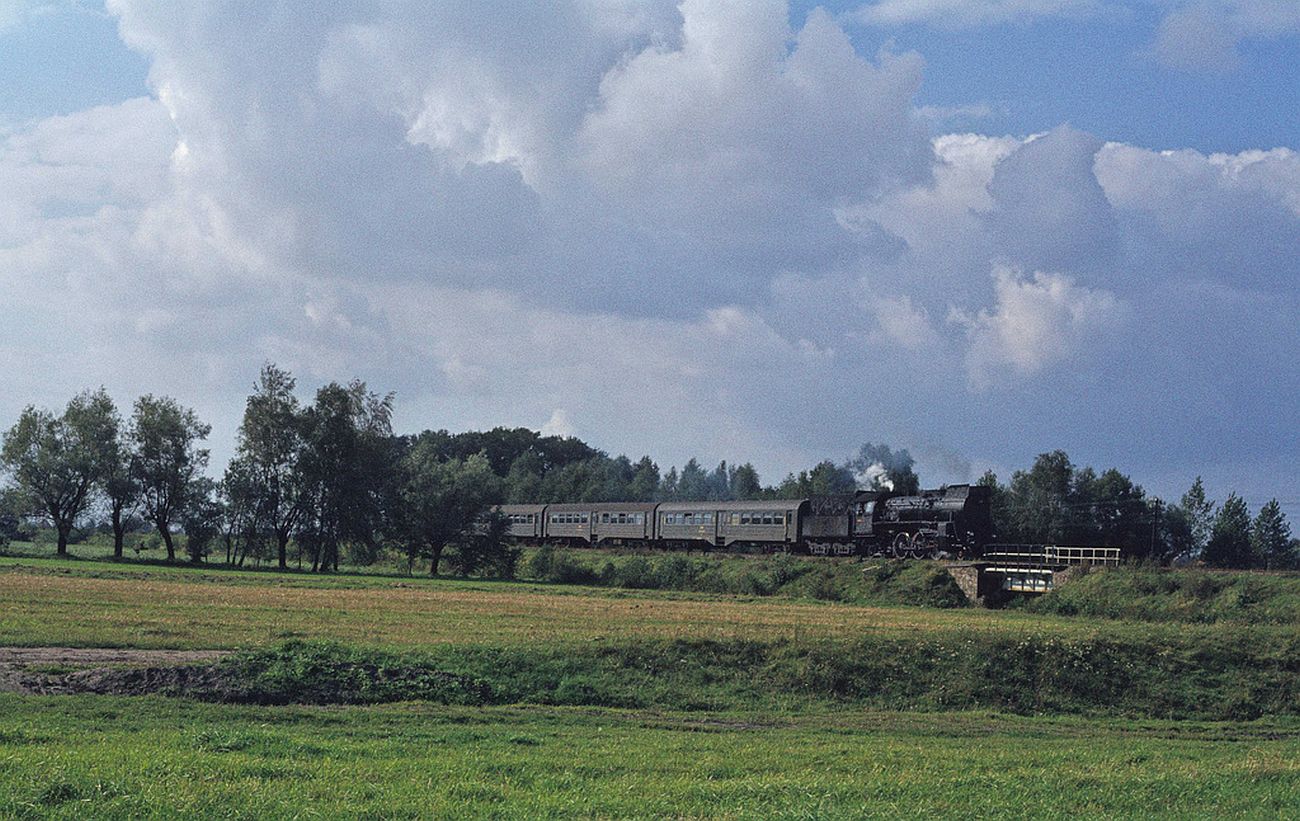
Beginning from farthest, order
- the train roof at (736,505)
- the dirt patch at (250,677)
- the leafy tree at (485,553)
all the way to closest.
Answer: the leafy tree at (485,553)
the train roof at (736,505)
the dirt patch at (250,677)

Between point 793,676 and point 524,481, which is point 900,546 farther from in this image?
point 524,481

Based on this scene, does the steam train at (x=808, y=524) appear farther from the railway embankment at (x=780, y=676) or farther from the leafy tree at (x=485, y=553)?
the railway embankment at (x=780, y=676)

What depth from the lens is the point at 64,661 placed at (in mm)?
24188

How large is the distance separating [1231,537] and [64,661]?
83428 millimetres

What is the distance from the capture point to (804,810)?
40.2 feet

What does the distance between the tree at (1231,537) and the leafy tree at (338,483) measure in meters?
62.2

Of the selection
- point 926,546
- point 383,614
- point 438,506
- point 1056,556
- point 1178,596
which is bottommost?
point 383,614

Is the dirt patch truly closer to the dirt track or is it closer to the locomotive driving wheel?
the dirt track

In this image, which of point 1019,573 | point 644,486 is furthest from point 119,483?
point 644,486

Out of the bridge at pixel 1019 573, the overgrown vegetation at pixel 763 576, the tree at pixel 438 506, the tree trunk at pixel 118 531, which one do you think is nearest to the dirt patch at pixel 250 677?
the overgrown vegetation at pixel 763 576

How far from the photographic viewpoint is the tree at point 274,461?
289 ft

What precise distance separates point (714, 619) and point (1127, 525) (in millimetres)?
63582

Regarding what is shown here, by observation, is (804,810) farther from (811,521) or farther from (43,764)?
(811,521)

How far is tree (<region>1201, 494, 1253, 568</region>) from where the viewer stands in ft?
278
